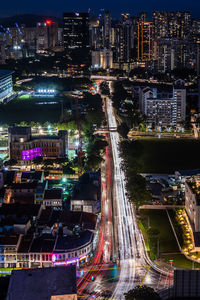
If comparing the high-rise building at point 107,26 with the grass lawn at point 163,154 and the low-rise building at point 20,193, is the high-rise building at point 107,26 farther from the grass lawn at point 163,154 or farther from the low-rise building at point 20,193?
the low-rise building at point 20,193

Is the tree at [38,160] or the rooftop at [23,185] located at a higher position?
the tree at [38,160]

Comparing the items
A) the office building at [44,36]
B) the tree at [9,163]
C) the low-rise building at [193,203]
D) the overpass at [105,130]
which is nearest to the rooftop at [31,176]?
the tree at [9,163]

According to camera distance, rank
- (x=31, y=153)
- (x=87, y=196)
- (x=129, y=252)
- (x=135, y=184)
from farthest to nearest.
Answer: (x=31, y=153) < (x=135, y=184) < (x=87, y=196) < (x=129, y=252)

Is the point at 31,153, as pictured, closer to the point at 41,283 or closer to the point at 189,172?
the point at 189,172

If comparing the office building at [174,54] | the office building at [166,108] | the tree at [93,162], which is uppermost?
the office building at [174,54]

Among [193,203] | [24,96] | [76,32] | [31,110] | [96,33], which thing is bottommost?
[193,203]

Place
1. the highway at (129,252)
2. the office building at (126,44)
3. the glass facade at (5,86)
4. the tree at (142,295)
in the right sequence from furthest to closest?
1. the office building at (126,44)
2. the glass facade at (5,86)
3. the highway at (129,252)
4. the tree at (142,295)

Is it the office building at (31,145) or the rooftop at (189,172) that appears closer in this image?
the rooftop at (189,172)

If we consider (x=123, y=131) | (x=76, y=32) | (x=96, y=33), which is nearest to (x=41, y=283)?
(x=123, y=131)

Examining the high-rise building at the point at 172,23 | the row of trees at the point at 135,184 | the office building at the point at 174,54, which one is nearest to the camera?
the row of trees at the point at 135,184
